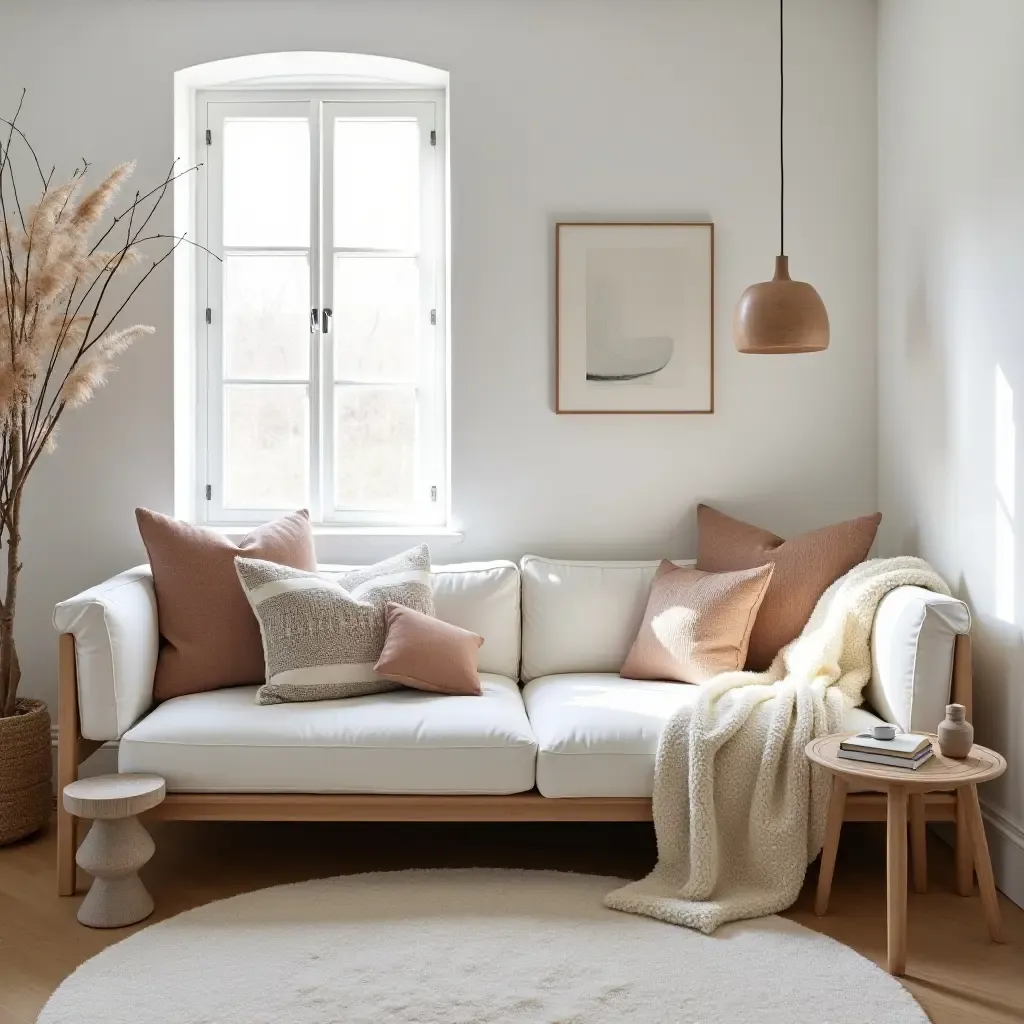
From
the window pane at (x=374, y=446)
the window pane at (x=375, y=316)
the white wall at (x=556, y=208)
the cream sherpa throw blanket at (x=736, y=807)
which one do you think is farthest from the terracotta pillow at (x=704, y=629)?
the window pane at (x=375, y=316)

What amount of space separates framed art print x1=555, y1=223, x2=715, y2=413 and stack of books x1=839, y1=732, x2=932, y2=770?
1552 mm

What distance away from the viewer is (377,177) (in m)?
3.84

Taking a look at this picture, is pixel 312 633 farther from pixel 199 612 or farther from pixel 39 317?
pixel 39 317

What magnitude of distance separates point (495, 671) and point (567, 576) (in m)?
0.38

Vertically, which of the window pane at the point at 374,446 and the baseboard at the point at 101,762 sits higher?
the window pane at the point at 374,446

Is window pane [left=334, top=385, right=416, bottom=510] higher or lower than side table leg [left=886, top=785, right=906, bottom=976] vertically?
higher

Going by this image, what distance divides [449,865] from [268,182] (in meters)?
2.43

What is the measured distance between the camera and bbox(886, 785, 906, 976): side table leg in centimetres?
229

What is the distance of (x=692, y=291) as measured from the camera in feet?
12.1

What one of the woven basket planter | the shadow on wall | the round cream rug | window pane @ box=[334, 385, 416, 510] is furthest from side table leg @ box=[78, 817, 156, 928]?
the shadow on wall

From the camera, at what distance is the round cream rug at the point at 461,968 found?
215cm

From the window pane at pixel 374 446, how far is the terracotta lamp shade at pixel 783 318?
1.30 m

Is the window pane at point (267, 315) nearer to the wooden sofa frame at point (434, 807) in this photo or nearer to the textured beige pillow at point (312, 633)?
the textured beige pillow at point (312, 633)

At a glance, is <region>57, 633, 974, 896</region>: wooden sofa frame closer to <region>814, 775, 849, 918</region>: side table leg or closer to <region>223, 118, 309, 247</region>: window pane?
<region>814, 775, 849, 918</region>: side table leg
